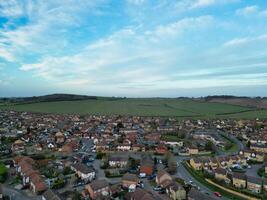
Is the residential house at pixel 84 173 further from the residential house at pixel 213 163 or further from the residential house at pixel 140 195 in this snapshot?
the residential house at pixel 213 163

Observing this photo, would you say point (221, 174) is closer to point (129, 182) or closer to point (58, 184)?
point (129, 182)

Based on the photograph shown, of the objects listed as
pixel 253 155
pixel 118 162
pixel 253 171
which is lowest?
pixel 253 171

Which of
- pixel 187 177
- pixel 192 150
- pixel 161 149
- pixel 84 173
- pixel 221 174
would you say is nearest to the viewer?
pixel 84 173

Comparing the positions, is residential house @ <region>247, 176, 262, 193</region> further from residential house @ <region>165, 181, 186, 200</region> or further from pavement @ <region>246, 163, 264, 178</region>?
residential house @ <region>165, 181, 186, 200</region>

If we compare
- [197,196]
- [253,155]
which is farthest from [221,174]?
[253,155]

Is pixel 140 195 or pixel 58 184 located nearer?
pixel 140 195

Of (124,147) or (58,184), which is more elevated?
(124,147)

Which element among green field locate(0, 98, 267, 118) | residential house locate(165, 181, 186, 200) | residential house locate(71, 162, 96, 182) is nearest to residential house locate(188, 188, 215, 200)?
residential house locate(165, 181, 186, 200)

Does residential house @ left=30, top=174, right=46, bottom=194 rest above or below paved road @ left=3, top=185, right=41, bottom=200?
above
